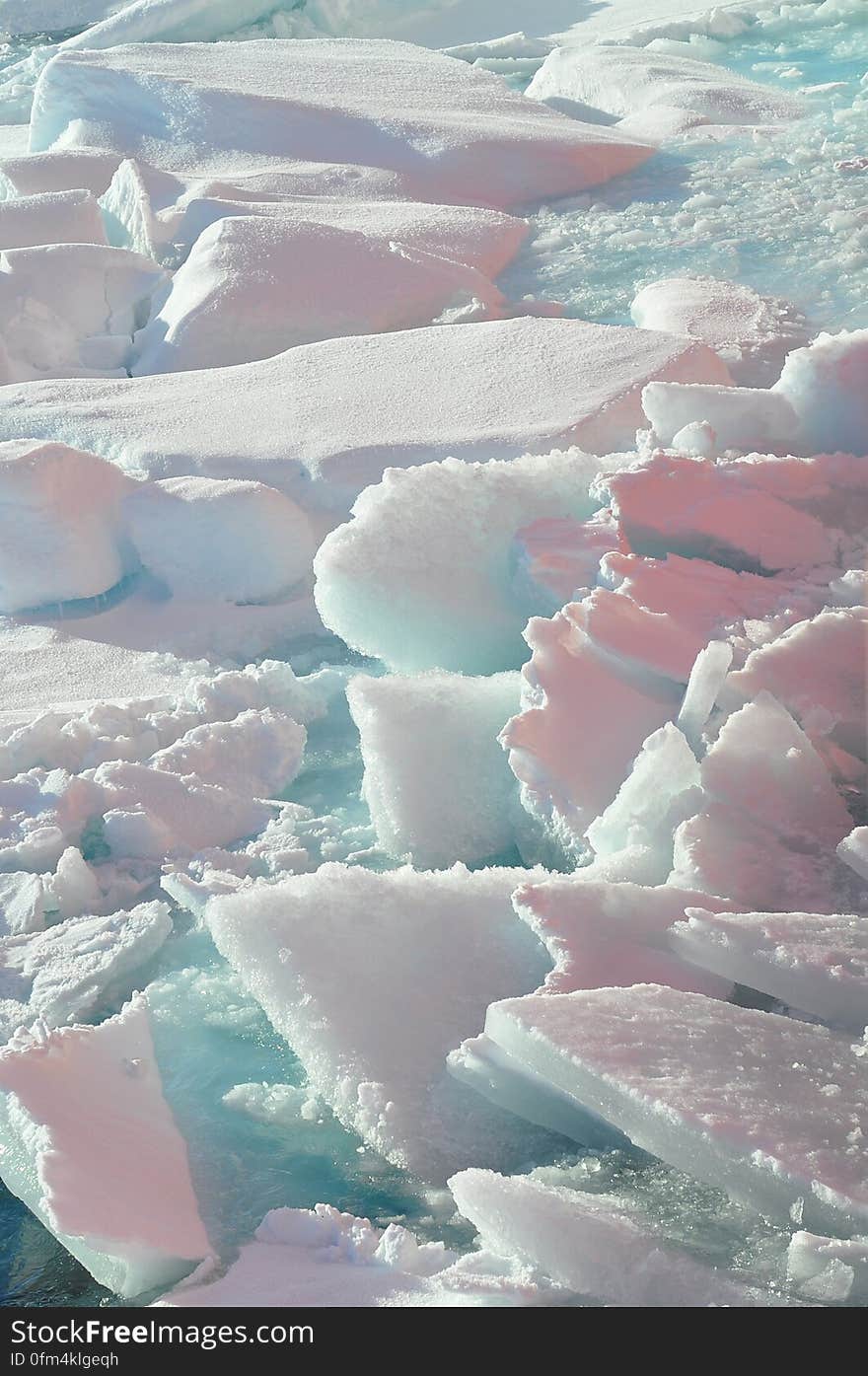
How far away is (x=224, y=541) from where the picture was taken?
3439 millimetres

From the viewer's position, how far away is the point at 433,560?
2965 millimetres

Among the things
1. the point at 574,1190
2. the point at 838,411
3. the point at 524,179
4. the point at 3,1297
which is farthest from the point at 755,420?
the point at 524,179

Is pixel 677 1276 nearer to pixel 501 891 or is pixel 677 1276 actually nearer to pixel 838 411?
pixel 501 891

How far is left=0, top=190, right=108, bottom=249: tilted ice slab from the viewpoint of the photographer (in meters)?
5.37

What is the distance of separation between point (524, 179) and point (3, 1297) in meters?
5.54

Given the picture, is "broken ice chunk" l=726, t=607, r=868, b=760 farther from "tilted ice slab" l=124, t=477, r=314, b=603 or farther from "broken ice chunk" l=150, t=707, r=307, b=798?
"tilted ice slab" l=124, t=477, r=314, b=603

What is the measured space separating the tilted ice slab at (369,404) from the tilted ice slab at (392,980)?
5.21 ft

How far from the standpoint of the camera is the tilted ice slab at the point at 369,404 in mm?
3645

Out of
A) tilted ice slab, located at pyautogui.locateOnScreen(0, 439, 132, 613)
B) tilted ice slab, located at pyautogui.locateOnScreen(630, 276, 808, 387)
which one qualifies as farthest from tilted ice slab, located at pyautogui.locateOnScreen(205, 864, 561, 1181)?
tilted ice slab, located at pyautogui.locateOnScreen(630, 276, 808, 387)

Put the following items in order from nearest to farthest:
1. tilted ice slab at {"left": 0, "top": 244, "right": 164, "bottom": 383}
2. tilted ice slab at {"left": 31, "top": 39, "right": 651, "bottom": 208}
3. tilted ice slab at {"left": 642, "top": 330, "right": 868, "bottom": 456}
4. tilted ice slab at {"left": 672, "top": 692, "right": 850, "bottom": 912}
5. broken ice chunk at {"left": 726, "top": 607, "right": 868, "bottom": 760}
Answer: tilted ice slab at {"left": 672, "top": 692, "right": 850, "bottom": 912}, broken ice chunk at {"left": 726, "top": 607, "right": 868, "bottom": 760}, tilted ice slab at {"left": 642, "top": 330, "right": 868, "bottom": 456}, tilted ice slab at {"left": 0, "top": 244, "right": 164, "bottom": 383}, tilted ice slab at {"left": 31, "top": 39, "right": 651, "bottom": 208}

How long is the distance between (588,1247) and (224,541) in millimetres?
2222

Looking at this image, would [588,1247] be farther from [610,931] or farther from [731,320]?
[731,320]

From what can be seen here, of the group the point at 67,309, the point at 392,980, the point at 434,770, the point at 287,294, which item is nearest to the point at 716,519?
the point at 434,770

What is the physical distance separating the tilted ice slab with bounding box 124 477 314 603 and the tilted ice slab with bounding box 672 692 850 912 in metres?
1.49
